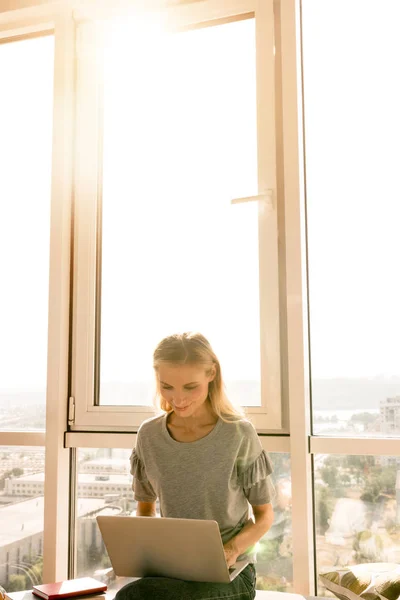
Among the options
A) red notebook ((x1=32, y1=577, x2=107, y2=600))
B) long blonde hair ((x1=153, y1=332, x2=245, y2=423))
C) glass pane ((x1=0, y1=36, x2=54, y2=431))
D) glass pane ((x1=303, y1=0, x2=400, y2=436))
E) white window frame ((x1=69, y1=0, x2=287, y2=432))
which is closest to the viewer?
red notebook ((x1=32, y1=577, x2=107, y2=600))

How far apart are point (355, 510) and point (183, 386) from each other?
2.13 ft

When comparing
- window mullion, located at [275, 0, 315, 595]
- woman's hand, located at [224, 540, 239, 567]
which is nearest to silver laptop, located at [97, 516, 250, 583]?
woman's hand, located at [224, 540, 239, 567]

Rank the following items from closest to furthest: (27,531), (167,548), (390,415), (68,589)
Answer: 1. (167,548)
2. (68,589)
3. (390,415)
4. (27,531)

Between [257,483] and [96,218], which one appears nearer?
[257,483]

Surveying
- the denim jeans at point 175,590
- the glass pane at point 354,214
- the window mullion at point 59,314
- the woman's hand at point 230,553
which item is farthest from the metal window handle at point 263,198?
the denim jeans at point 175,590

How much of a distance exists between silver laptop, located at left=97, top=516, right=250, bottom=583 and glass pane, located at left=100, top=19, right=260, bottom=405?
695mm

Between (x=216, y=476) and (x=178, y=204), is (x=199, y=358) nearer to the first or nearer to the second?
(x=216, y=476)

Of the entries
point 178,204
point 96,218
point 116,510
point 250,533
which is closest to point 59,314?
point 96,218

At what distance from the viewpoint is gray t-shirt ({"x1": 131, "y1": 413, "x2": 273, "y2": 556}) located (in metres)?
1.75

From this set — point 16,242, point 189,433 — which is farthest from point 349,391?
point 16,242

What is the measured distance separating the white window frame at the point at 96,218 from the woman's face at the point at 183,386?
14.3 inches

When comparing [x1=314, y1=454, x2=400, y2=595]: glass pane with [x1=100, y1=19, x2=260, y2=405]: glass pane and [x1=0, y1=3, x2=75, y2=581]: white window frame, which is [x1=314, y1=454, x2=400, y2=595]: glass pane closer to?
[x1=100, y1=19, x2=260, y2=405]: glass pane

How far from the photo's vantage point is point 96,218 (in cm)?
242

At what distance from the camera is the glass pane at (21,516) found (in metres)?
2.32
